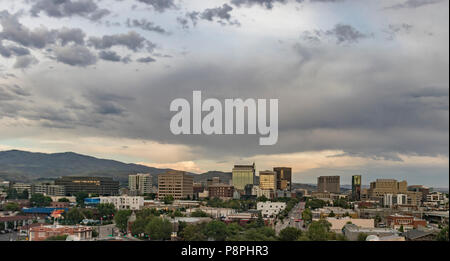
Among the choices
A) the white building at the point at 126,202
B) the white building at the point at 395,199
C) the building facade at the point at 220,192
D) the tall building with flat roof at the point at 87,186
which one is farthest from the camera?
the building facade at the point at 220,192

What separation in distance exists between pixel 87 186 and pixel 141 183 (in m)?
7.17

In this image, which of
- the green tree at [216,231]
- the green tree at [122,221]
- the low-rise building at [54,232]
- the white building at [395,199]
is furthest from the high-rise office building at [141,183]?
the low-rise building at [54,232]

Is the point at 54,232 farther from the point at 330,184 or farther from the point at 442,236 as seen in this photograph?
the point at 330,184

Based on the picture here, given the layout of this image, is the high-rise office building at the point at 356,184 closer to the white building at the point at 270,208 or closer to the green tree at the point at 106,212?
the white building at the point at 270,208

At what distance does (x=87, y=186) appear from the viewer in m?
35.5

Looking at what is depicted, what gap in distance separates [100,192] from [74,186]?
1791mm

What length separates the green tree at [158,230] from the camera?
13.9 meters

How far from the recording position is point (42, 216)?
22.2 metres

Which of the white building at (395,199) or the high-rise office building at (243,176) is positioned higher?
the high-rise office building at (243,176)

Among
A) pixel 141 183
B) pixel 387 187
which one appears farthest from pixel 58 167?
pixel 387 187

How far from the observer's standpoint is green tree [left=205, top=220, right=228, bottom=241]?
13.6 m

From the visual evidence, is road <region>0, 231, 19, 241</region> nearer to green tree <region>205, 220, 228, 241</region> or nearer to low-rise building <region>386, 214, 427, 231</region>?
green tree <region>205, 220, 228, 241</region>

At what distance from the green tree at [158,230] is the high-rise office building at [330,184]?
169ft
